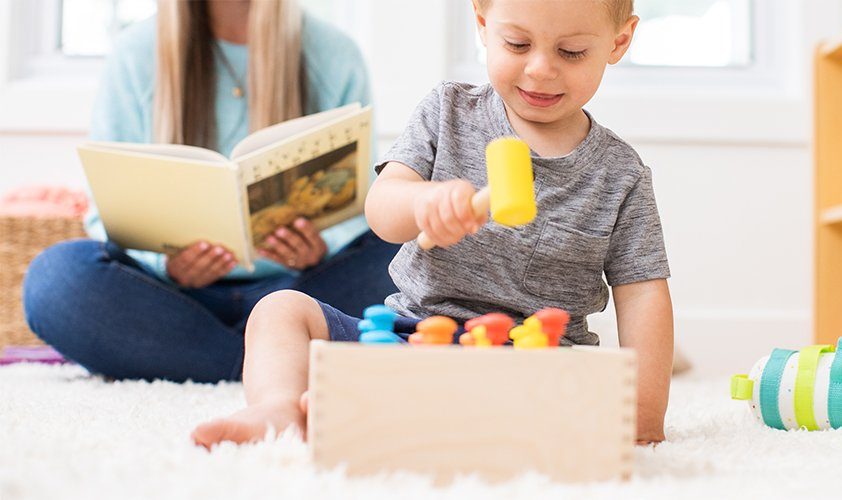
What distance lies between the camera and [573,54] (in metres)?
0.78

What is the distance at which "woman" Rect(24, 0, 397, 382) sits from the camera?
125cm

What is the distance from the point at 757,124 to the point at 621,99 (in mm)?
292

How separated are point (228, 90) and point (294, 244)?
0.35 metres

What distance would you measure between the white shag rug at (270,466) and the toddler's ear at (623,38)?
1.15 ft

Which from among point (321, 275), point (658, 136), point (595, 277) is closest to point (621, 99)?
point (658, 136)

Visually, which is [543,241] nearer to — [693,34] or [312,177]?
[312,177]

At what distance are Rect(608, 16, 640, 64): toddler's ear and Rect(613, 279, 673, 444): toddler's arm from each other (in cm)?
21

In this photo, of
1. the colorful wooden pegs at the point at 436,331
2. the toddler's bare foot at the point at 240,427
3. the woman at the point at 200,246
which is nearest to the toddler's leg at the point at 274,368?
the toddler's bare foot at the point at 240,427

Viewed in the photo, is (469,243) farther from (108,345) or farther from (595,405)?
(108,345)

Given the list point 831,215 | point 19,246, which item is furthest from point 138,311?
point 831,215

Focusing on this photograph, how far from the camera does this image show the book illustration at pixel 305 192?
1.11m

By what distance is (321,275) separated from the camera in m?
1.31

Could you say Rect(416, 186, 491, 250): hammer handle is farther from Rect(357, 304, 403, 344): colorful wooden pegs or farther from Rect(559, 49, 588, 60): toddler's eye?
Rect(559, 49, 588, 60): toddler's eye

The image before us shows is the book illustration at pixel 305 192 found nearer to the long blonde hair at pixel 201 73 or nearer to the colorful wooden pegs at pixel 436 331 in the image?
the long blonde hair at pixel 201 73
